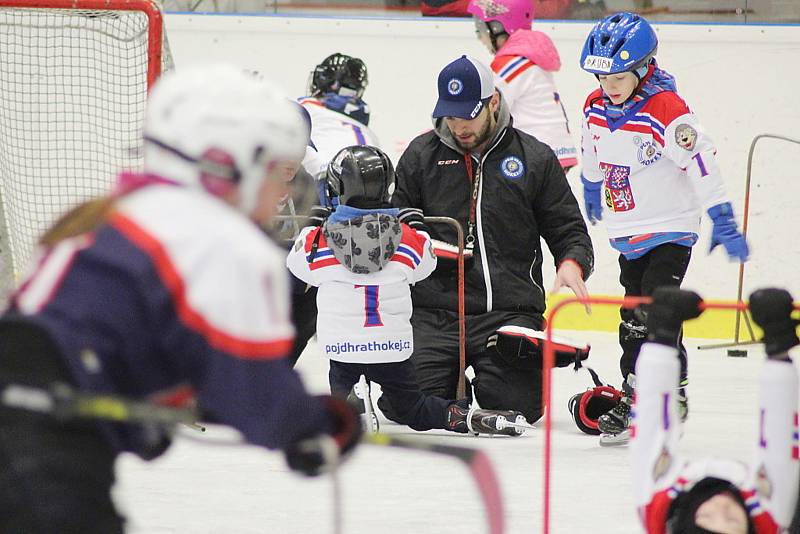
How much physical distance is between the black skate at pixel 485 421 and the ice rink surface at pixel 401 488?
0.03 m

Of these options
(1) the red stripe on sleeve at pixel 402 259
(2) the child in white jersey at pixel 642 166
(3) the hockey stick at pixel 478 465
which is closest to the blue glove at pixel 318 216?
(1) the red stripe on sleeve at pixel 402 259

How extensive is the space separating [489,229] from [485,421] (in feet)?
2.19

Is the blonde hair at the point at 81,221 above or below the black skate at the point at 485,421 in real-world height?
above

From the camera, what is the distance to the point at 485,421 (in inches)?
177

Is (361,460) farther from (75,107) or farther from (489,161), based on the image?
(75,107)

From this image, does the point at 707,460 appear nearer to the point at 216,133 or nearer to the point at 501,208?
the point at 216,133

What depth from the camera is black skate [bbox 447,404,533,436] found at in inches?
177

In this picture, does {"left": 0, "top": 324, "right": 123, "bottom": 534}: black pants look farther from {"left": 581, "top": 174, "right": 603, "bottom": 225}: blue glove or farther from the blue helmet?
{"left": 581, "top": 174, "right": 603, "bottom": 225}: blue glove

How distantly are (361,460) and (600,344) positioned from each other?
2.68m

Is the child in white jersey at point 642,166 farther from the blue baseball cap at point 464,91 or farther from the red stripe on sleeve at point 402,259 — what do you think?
the red stripe on sleeve at point 402,259

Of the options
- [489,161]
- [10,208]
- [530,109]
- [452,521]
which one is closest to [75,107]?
[10,208]

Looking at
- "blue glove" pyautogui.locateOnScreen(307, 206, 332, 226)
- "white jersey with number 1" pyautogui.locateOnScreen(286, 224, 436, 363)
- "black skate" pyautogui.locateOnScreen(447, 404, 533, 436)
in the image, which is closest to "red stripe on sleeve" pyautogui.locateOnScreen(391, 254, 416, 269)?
"white jersey with number 1" pyautogui.locateOnScreen(286, 224, 436, 363)

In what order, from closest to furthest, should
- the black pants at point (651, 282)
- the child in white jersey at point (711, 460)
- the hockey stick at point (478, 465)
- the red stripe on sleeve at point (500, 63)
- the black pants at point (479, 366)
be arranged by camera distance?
the hockey stick at point (478, 465), the child in white jersey at point (711, 460), the black pants at point (651, 282), the black pants at point (479, 366), the red stripe on sleeve at point (500, 63)

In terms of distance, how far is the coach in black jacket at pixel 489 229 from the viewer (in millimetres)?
4730
